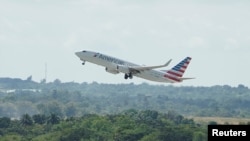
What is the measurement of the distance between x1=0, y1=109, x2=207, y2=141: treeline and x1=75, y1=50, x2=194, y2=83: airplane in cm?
2976

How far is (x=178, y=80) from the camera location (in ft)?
389

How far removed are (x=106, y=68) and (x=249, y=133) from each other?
70858 mm

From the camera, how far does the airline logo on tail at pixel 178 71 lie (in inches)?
4697

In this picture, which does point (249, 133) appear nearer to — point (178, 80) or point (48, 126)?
point (178, 80)

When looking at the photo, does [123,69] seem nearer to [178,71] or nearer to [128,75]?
[128,75]

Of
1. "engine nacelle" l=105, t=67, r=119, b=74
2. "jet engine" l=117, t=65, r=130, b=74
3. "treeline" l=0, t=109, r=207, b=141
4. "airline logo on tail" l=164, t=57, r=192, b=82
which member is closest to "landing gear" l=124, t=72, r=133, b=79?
"jet engine" l=117, t=65, r=130, b=74

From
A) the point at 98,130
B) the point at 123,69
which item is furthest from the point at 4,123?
the point at 123,69

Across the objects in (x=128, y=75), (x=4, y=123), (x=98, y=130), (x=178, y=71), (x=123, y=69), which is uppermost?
(x=178, y=71)

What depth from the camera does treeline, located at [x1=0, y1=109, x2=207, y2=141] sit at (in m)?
154

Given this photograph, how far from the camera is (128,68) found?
112 m

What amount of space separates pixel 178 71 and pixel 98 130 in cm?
4925

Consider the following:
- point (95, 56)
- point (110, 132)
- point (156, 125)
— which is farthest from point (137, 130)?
point (95, 56)

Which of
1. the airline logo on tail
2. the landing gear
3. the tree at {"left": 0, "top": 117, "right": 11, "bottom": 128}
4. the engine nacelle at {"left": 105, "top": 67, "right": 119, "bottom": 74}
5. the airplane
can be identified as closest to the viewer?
the airplane

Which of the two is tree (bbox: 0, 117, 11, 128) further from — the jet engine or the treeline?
the jet engine
